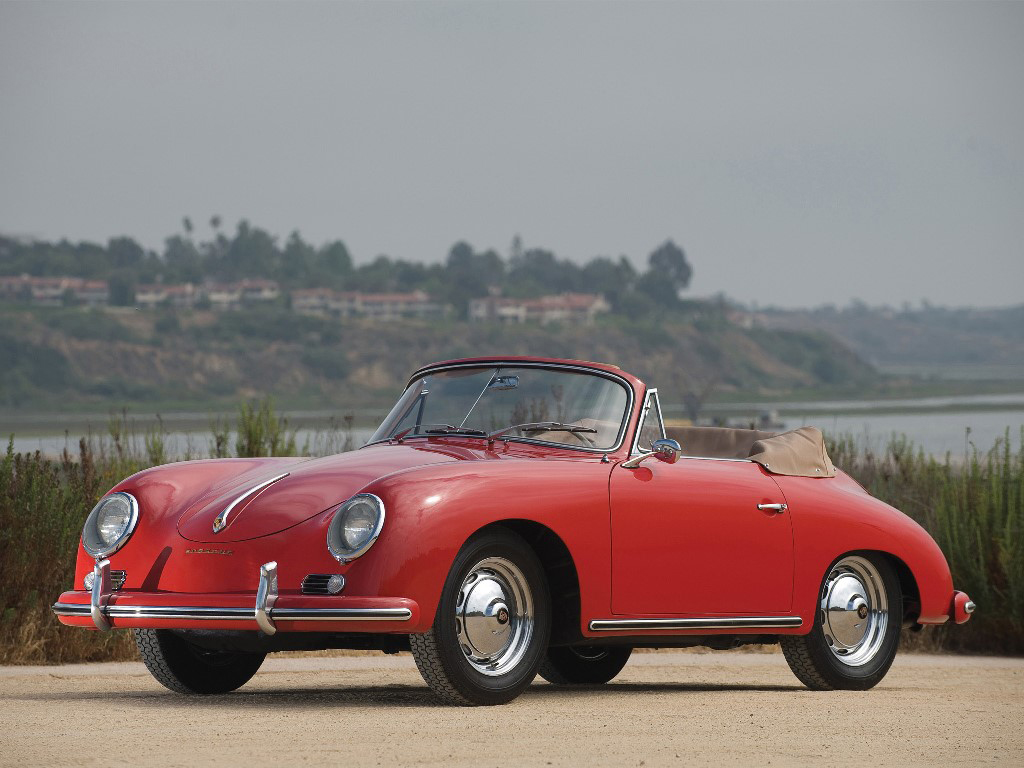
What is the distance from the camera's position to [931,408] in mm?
126500

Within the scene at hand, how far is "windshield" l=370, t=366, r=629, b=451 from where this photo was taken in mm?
8656

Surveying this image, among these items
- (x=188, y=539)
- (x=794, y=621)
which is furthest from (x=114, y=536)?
(x=794, y=621)

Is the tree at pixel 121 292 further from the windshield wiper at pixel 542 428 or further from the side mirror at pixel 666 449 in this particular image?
the side mirror at pixel 666 449

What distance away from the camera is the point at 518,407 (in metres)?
8.84

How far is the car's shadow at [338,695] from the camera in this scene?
8.16 m

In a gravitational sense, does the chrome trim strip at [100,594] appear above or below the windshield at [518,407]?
Answer: below

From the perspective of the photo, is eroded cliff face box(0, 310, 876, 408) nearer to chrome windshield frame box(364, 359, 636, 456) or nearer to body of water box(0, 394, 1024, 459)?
body of water box(0, 394, 1024, 459)

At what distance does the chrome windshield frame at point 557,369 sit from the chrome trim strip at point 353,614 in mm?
1624

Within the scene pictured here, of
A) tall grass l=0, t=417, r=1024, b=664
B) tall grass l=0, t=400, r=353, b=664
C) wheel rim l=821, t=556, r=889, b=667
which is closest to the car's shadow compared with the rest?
wheel rim l=821, t=556, r=889, b=667

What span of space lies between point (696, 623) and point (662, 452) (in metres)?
0.88

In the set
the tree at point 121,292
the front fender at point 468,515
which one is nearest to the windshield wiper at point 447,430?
the front fender at point 468,515

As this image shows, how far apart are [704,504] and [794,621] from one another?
3.03 ft

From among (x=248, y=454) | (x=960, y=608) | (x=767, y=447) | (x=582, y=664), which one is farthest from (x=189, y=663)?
(x=248, y=454)

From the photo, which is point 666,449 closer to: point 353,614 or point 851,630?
point 851,630
